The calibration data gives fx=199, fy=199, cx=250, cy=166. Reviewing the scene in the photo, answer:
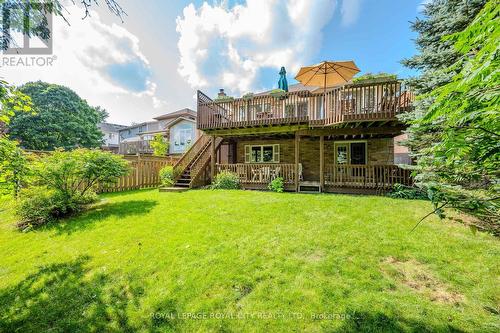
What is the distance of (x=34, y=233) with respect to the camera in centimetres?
537

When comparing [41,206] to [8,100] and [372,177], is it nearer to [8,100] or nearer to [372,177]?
[8,100]

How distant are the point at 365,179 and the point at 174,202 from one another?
7886mm

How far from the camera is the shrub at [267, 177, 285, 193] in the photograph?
9180mm

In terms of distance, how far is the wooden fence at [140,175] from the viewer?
10477mm

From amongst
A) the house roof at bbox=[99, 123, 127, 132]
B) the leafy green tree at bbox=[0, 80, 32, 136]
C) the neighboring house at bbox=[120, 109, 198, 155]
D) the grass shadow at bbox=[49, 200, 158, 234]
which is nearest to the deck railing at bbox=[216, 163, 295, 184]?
the grass shadow at bbox=[49, 200, 158, 234]

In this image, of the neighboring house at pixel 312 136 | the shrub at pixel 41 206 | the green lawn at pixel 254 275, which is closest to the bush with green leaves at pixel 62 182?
the shrub at pixel 41 206

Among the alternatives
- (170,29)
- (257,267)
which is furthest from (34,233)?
(170,29)

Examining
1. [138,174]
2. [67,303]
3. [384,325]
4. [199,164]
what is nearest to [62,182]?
[138,174]

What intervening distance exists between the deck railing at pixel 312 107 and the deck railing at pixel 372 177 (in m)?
2.15

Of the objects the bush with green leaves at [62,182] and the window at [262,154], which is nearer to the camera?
the bush with green leaves at [62,182]

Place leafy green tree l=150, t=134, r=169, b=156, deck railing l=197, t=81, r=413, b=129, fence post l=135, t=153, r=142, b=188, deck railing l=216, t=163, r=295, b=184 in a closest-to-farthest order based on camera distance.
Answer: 1. deck railing l=197, t=81, r=413, b=129
2. deck railing l=216, t=163, r=295, b=184
3. fence post l=135, t=153, r=142, b=188
4. leafy green tree l=150, t=134, r=169, b=156

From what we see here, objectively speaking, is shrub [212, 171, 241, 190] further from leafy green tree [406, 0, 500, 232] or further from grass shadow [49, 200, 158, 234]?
leafy green tree [406, 0, 500, 232]

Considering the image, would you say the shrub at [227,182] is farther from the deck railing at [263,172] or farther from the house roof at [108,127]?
the house roof at [108,127]

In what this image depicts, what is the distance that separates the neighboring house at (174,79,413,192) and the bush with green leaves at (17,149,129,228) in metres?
3.91
